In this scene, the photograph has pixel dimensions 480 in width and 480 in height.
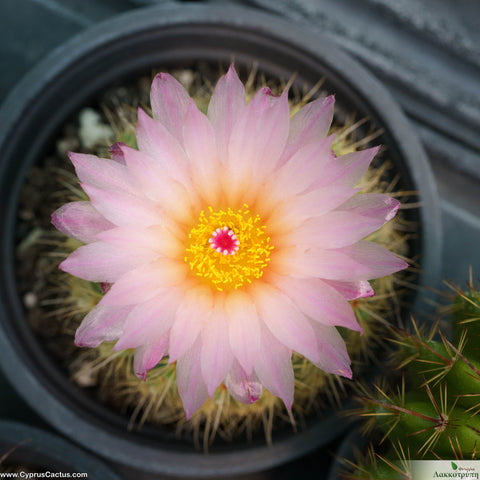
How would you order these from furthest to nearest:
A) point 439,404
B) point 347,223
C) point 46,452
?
point 46,452, point 439,404, point 347,223

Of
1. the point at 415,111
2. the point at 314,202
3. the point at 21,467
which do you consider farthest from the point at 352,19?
the point at 21,467

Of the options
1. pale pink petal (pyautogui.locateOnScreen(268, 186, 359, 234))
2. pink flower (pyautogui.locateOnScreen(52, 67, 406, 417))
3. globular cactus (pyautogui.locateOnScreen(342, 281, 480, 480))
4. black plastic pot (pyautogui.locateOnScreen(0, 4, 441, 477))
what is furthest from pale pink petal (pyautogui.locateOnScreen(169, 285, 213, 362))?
black plastic pot (pyautogui.locateOnScreen(0, 4, 441, 477))

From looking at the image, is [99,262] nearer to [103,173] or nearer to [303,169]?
[103,173]

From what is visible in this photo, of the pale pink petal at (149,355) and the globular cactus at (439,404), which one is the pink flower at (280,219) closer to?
the pale pink petal at (149,355)

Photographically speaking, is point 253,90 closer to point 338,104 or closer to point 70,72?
point 338,104

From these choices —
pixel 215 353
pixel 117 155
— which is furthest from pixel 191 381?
pixel 117 155

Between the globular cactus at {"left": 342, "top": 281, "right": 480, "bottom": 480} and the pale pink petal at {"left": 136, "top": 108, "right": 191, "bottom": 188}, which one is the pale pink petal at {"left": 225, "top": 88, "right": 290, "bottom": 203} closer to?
the pale pink petal at {"left": 136, "top": 108, "right": 191, "bottom": 188}

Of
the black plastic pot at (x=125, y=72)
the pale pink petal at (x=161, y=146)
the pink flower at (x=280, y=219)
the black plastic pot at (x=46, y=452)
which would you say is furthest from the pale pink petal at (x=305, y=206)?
the black plastic pot at (x=46, y=452)
